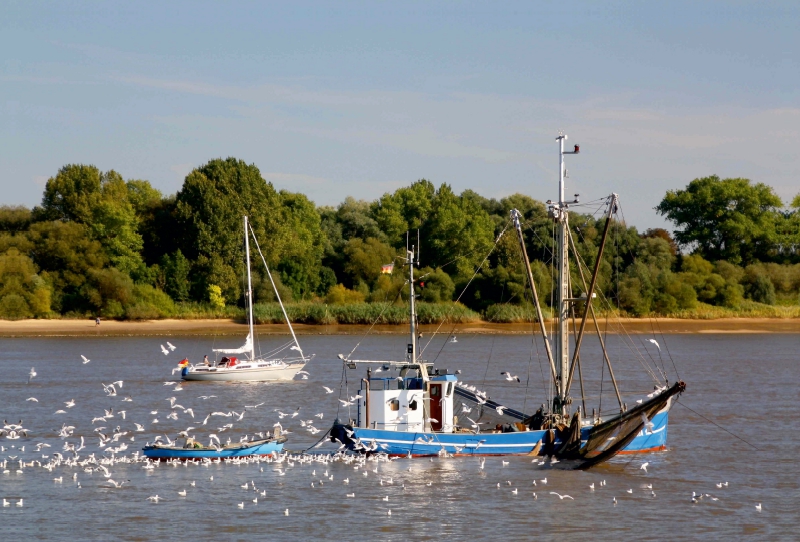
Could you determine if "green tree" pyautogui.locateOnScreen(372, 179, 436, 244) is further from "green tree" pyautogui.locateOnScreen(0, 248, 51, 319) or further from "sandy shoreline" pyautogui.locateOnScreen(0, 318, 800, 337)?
"green tree" pyautogui.locateOnScreen(0, 248, 51, 319)

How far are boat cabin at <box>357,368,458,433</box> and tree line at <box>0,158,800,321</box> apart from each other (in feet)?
207

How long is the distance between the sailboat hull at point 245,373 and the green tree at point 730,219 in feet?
244

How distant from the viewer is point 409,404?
33.5 meters

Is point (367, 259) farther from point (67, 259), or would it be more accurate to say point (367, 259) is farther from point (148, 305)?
point (67, 259)

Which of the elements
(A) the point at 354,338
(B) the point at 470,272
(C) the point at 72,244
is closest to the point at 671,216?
(B) the point at 470,272

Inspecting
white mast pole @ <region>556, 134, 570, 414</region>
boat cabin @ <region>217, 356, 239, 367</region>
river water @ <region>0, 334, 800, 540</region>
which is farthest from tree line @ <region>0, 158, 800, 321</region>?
white mast pole @ <region>556, 134, 570, 414</region>

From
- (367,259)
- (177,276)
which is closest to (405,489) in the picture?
(177,276)

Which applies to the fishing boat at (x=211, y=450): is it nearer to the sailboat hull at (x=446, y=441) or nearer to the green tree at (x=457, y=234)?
the sailboat hull at (x=446, y=441)

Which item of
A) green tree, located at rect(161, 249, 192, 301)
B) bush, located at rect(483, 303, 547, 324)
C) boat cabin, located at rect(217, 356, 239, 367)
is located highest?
green tree, located at rect(161, 249, 192, 301)

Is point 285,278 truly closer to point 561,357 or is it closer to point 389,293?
point 389,293

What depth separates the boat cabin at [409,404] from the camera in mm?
33469

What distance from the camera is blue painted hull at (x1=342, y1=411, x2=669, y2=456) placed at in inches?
1300

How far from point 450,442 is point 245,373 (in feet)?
96.9

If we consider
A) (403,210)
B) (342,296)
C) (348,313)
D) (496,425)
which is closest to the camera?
(496,425)
